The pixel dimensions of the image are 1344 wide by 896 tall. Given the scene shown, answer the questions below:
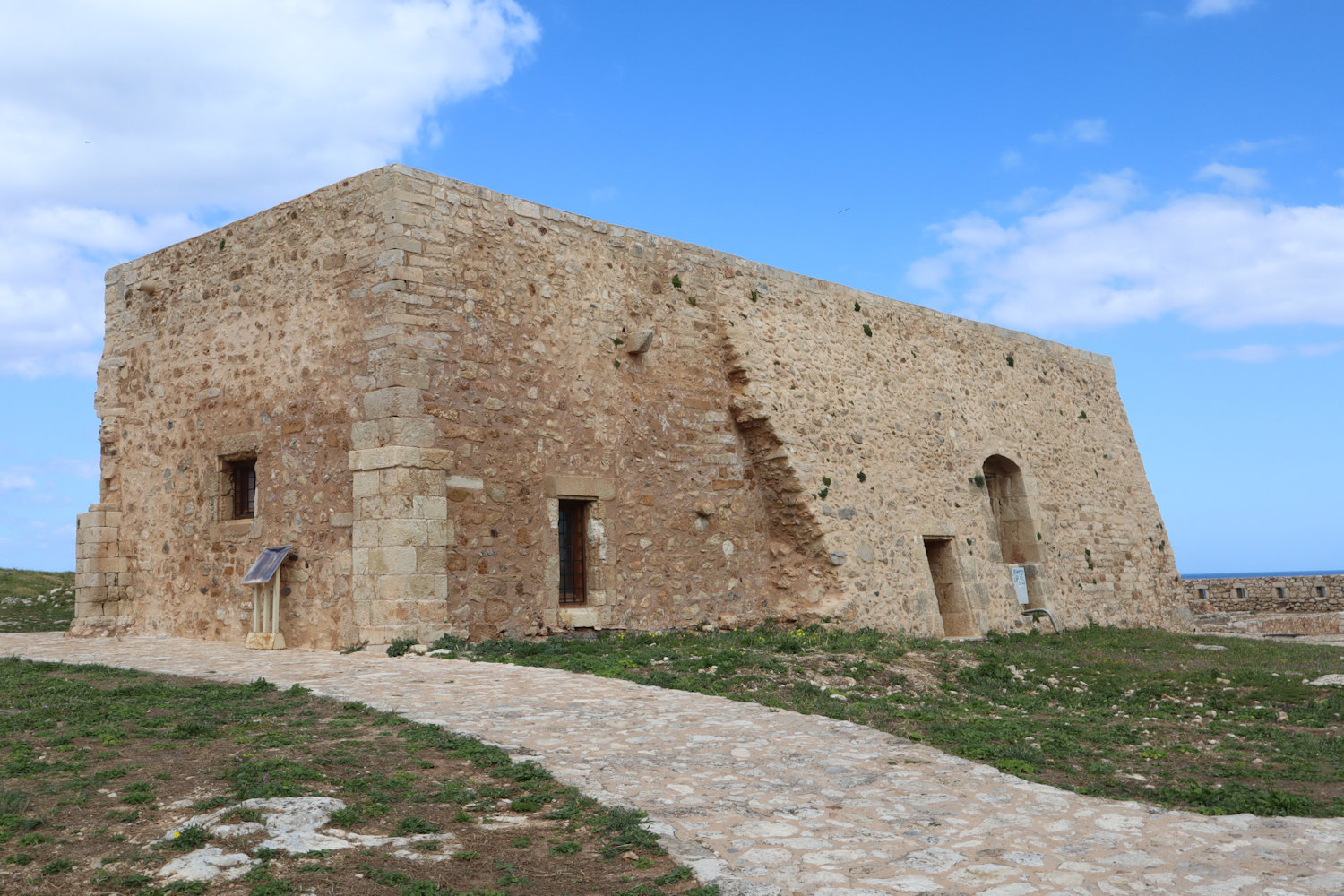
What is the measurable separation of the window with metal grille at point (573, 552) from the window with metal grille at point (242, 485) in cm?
379

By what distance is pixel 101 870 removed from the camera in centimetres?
421

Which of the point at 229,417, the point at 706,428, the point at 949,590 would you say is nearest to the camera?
the point at 229,417

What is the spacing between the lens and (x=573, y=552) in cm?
1225

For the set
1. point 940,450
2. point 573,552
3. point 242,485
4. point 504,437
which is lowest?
point 573,552

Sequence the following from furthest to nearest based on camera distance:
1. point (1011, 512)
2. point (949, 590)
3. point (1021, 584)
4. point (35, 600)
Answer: point (1011, 512)
point (35, 600)
point (1021, 584)
point (949, 590)

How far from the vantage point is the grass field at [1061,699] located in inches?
239

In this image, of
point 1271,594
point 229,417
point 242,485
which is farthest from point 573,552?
point 1271,594

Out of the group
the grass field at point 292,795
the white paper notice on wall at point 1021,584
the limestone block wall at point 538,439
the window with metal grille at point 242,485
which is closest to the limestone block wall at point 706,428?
the limestone block wall at point 538,439

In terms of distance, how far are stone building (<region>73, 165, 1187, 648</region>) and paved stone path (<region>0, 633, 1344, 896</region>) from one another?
3242 millimetres

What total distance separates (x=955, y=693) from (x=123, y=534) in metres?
10.9

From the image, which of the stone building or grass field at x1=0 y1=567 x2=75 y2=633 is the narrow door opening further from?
grass field at x1=0 y1=567 x2=75 y2=633

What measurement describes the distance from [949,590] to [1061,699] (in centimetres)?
691

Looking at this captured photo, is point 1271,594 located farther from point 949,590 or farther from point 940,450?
point 940,450

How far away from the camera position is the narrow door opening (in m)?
16.1
